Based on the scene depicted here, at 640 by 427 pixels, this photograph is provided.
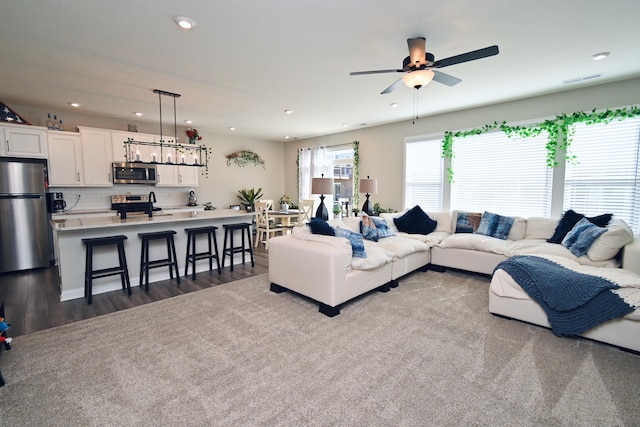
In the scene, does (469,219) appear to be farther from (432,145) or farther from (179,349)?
(179,349)

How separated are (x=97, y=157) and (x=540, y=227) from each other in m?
7.61

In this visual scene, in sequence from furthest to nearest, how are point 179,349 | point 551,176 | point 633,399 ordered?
point 551,176, point 179,349, point 633,399

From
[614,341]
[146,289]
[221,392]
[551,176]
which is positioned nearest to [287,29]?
[221,392]

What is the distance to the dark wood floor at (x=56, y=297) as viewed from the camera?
2.98 m

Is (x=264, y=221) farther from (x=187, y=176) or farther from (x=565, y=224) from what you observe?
(x=565, y=224)

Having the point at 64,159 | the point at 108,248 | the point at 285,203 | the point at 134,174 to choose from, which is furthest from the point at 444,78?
the point at 64,159

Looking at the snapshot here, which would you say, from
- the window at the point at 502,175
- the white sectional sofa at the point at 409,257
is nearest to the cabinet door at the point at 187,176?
the white sectional sofa at the point at 409,257

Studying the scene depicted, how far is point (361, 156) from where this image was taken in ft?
22.9

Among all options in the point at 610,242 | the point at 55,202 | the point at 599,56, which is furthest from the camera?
the point at 55,202

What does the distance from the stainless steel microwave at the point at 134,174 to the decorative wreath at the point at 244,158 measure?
2032 millimetres

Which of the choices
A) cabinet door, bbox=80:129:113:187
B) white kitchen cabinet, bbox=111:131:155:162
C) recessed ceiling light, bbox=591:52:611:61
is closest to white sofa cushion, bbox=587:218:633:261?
recessed ceiling light, bbox=591:52:611:61

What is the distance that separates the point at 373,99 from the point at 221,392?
4248mm

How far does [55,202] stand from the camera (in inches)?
200

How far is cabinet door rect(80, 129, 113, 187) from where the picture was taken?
531cm
